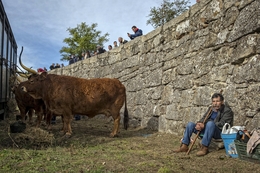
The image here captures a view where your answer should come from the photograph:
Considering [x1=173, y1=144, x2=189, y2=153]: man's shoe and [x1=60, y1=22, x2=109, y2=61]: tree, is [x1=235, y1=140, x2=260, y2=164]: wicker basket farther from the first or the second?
[x1=60, y1=22, x2=109, y2=61]: tree

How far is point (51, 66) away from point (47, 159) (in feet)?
62.2

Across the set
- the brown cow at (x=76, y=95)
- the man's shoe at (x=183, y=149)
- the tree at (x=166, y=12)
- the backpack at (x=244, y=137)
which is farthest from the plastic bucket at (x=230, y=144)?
the tree at (x=166, y=12)

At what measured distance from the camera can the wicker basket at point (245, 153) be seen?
13.4 feet

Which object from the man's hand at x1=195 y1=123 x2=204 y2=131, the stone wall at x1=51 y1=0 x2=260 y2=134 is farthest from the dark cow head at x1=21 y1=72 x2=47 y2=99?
the man's hand at x1=195 y1=123 x2=204 y2=131

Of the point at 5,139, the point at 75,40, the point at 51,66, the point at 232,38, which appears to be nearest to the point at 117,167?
the point at 5,139

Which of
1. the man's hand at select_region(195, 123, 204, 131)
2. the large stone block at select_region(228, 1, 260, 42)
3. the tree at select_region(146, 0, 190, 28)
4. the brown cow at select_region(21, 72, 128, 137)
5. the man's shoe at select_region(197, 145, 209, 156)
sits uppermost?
the tree at select_region(146, 0, 190, 28)

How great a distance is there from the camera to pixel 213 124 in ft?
16.3

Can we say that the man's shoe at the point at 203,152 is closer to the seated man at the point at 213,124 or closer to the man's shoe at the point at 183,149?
the seated man at the point at 213,124

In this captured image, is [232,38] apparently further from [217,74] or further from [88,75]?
[88,75]

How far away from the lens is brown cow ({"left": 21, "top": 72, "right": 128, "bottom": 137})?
283 inches

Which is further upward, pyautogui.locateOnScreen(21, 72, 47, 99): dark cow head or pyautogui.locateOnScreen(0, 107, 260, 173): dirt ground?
pyautogui.locateOnScreen(21, 72, 47, 99): dark cow head

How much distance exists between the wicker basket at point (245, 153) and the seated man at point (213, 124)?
0.65 m

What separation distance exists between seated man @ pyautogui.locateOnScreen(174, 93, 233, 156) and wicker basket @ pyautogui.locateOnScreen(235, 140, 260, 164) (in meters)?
0.65

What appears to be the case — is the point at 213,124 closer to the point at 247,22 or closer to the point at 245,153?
the point at 245,153
